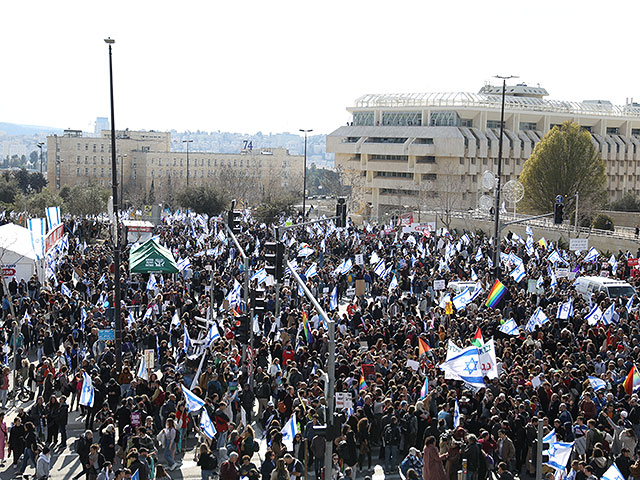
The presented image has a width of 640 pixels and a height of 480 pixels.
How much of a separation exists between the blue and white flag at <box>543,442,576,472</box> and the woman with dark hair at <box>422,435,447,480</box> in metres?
1.85

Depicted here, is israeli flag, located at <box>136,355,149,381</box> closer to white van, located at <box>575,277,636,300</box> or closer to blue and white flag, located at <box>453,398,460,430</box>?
blue and white flag, located at <box>453,398,460,430</box>

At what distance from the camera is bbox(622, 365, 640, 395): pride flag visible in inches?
644

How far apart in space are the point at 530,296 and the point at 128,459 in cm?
1800

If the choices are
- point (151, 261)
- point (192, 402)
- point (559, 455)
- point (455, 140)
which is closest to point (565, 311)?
point (559, 455)

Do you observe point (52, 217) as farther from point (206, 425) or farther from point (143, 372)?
point (206, 425)

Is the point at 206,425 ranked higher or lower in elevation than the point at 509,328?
lower

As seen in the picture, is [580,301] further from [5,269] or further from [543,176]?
[543,176]

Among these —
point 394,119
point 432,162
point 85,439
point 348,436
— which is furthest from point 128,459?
point 394,119

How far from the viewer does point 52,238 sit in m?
33.2

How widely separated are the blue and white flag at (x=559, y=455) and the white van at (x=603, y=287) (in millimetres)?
15494

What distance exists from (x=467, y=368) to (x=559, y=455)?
3.15m

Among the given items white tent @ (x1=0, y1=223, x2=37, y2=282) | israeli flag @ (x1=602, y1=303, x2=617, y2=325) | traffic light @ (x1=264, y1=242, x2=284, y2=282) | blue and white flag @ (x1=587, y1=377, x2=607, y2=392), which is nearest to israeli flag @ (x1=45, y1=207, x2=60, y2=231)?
white tent @ (x1=0, y1=223, x2=37, y2=282)

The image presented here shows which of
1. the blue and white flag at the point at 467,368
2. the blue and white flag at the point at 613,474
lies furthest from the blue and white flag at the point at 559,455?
the blue and white flag at the point at 467,368

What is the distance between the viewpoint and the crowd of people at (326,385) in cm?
1388
